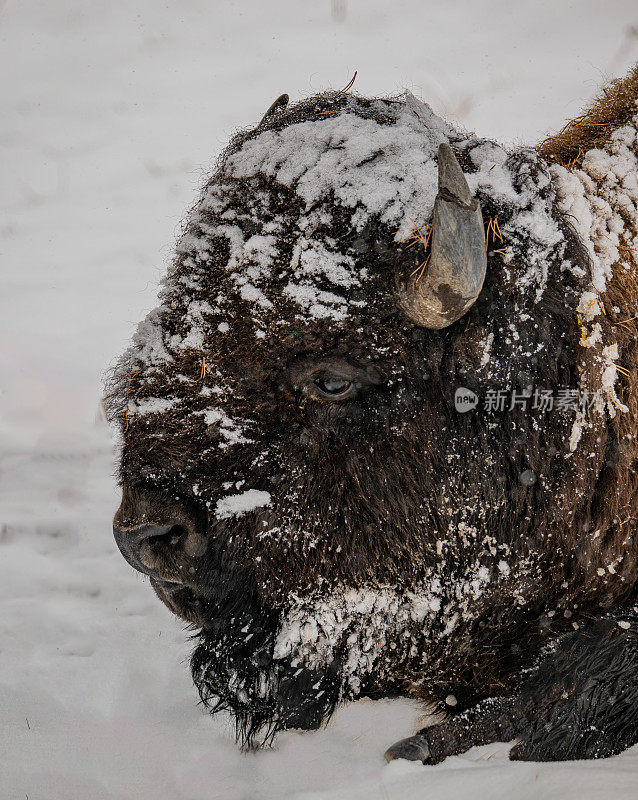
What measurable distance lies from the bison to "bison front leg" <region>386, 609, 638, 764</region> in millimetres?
163

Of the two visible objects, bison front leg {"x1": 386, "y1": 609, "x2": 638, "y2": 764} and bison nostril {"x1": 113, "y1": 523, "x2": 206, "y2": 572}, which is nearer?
bison nostril {"x1": 113, "y1": 523, "x2": 206, "y2": 572}

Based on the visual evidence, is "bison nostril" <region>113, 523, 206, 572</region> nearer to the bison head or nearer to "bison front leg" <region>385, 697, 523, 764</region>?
the bison head

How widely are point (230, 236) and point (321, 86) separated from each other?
4295 mm

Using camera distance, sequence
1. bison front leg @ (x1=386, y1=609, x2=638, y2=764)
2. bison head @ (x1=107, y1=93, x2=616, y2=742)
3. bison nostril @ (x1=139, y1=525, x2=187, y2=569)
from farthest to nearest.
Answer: bison front leg @ (x1=386, y1=609, x2=638, y2=764)
bison nostril @ (x1=139, y1=525, x2=187, y2=569)
bison head @ (x1=107, y1=93, x2=616, y2=742)

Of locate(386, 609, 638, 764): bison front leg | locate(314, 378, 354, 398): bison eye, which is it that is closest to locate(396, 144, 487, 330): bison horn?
locate(314, 378, 354, 398): bison eye

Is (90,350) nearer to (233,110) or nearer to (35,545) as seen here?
(35,545)

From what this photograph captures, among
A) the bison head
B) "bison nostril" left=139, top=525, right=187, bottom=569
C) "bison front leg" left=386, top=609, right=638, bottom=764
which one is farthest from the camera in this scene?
"bison front leg" left=386, top=609, right=638, bottom=764

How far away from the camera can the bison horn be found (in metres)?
1.77

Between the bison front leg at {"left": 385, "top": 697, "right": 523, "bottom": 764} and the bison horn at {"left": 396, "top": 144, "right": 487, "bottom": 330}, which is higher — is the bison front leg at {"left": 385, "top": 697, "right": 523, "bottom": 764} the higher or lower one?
the lower one

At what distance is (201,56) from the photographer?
6.25m

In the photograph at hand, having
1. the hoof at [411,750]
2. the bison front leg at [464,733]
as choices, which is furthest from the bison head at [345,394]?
the hoof at [411,750]

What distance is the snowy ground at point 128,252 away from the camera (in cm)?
306

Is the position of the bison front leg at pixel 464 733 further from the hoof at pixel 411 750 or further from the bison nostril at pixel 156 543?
the bison nostril at pixel 156 543

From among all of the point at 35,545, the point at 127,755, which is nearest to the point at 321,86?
the point at 35,545
